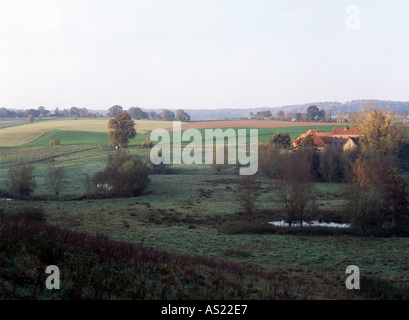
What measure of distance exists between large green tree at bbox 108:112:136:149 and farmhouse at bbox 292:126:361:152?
4568 centimetres

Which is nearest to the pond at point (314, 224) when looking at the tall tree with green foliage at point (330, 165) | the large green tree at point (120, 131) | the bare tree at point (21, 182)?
the tall tree with green foliage at point (330, 165)

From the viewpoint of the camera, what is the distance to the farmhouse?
7759cm

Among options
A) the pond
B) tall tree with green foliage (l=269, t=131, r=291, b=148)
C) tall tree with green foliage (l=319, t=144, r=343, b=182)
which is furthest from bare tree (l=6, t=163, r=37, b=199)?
tall tree with green foliage (l=269, t=131, r=291, b=148)

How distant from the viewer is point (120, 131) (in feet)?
307

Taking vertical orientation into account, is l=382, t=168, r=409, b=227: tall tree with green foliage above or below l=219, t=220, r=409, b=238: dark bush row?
above

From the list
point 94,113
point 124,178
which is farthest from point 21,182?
point 94,113

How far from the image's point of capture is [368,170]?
145ft

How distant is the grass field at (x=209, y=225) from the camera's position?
20719mm

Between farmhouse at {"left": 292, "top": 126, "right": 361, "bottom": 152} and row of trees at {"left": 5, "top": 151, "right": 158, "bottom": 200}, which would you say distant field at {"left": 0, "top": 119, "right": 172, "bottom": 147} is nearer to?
row of trees at {"left": 5, "top": 151, "right": 158, "bottom": 200}

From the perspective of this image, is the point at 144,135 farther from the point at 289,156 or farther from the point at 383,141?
the point at 383,141

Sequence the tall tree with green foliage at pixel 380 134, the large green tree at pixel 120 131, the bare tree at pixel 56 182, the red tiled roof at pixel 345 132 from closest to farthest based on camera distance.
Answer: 1. the bare tree at pixel 56 182
2. the tall tree with green foliage at pixel 380 134
3. the large green tree at pixel 120 131
4. the red tiled roof at pixel 345 132

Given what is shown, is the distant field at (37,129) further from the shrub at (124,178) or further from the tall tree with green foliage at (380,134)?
the tall tree with green foliage at (380,134)

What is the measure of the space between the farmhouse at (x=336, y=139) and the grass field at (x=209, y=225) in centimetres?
1973

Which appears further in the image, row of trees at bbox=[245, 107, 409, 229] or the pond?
the pond
